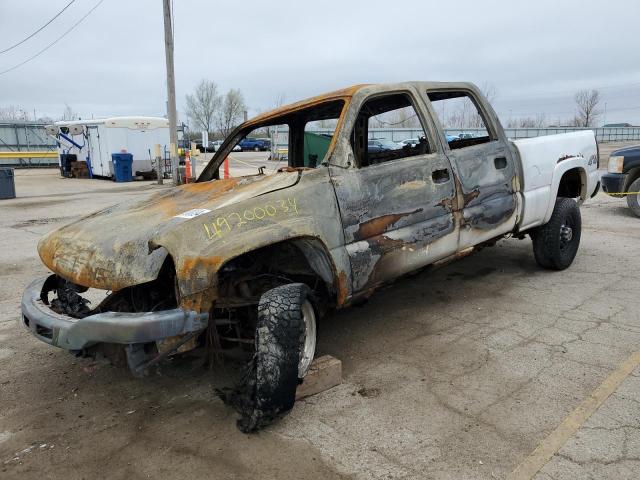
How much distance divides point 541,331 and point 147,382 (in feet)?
9.71

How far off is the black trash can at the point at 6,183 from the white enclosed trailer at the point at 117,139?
5.81 metres

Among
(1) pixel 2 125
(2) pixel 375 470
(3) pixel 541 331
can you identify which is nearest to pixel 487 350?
(3) pixel 541 331

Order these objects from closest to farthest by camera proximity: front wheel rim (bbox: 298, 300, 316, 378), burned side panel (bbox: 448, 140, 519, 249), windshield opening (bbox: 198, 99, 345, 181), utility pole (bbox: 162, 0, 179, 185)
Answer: front wheel rim (bbox: 298, 300, 316, 378) < burned side panel (bbox: 448, 140, 519, 249) < windshield opening (bbox: 198, 99, 345, 181) < utility pole (bbox: 162, 0, 179, 185)

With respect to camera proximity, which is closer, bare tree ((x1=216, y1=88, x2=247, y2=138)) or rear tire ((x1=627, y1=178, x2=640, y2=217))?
rear tire ((x1=627, y1=178, x2=640, y2=217))

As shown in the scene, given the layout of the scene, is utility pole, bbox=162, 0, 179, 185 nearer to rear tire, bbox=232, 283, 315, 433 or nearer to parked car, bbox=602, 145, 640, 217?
parked car, bbox=602, 145, 640, 217

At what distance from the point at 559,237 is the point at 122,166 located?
58.7ft

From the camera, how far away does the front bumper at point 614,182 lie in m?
8.75

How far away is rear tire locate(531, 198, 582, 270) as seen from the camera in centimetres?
523

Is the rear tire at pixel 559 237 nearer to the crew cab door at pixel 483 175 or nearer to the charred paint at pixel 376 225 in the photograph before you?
the crew cab door at pixel 483 175

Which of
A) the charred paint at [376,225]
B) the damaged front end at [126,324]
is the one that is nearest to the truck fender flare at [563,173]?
the charred paint at [376,225]

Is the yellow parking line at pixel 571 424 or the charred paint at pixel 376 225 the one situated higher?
the charred paint at pixel 376 225

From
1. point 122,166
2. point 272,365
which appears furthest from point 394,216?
point 122,166

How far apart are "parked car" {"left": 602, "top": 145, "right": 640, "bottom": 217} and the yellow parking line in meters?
6.36

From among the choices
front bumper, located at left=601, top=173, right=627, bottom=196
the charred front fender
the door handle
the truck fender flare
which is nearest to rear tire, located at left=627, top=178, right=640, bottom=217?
front bumper, located at left=601, top=173, right=627, bottom=196
